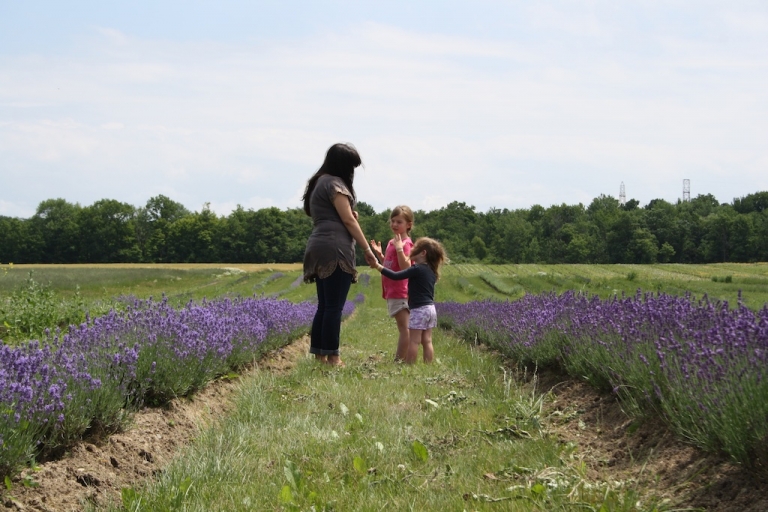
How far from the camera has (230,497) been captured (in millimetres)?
2787

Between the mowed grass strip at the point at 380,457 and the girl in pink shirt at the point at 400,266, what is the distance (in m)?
1.89

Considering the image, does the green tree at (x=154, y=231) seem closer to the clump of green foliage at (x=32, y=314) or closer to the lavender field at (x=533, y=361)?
the clump of green foliage at (x=32, y=314)

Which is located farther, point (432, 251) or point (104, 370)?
point (432, 251)

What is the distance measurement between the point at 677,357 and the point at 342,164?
3.60m

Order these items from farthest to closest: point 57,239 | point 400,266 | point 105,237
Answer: point 105,237 → point 57,239 → point 400,266

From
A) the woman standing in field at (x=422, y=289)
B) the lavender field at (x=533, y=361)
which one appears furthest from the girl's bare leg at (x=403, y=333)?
the lavender field at (x=533, y=361)

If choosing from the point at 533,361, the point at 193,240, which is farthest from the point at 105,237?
the point at 533,361

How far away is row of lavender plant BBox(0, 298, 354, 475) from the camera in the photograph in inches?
109

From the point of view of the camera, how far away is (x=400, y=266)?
23.3ft

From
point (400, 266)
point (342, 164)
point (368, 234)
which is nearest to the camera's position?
point (342, 164)

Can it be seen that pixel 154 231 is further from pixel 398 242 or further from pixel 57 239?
pixel 398 242

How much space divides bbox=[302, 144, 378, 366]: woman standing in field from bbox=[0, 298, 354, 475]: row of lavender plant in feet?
2.35

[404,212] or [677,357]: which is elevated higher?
[404,212]

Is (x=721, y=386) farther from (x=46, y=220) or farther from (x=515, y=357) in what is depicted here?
(x=46, y=220)
